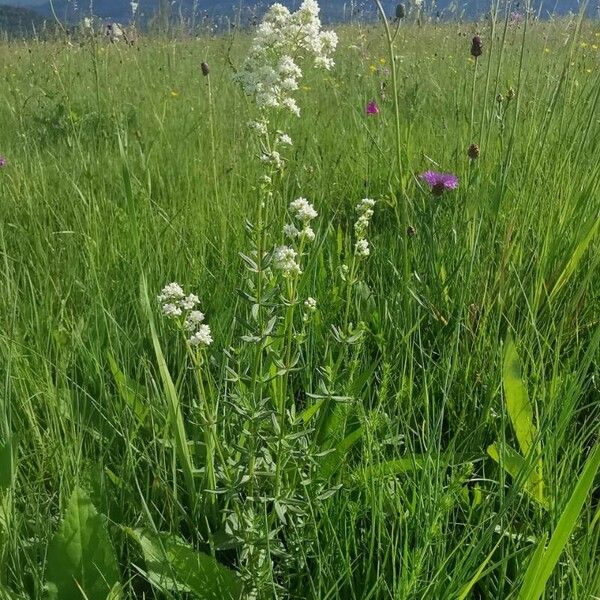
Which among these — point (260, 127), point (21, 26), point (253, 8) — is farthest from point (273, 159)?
point (21, 26)

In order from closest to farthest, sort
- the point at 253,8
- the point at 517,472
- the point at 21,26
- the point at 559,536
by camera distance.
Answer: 1. the point at 559,536
2. the point at 517,472
3. the point at 21,26
4. the point at 253,8

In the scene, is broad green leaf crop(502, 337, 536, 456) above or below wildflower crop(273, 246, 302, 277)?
below

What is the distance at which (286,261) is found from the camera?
0.82 metres

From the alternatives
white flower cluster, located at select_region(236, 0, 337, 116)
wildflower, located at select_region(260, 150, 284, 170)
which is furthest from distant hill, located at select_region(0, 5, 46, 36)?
wildflower, located at select_region(260, 150, 284, 170)

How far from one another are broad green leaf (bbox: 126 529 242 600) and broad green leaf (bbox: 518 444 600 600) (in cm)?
36

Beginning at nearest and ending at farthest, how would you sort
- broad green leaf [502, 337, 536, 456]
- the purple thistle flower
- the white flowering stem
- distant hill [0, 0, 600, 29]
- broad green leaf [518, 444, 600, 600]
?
1. broad green leaf [518, 444, 600, 600]
2. the white flowering stem
3. broad green leaf [502, 337, 536, 456]
4. the purple thistle flower
5. distant hill [0, 0, 600, 29]

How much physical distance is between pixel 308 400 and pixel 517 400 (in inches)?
13.0

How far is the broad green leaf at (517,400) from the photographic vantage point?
1.00 m

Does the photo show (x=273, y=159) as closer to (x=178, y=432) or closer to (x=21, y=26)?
(x=178, y=432)

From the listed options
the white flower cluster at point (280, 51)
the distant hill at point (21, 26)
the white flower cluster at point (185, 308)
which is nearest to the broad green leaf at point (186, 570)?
the white flower cluster at point (185, 308)

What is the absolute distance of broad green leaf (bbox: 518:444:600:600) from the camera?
62cm

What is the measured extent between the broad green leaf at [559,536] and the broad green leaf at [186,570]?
363 mm

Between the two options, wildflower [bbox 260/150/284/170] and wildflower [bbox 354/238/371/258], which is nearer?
wildflower [bbox 260/150/284/170]

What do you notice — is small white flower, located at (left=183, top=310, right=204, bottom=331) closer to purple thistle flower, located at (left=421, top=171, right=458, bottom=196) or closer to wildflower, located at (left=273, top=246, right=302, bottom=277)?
wildflower, located at (left=273, top=246, right=302, bottom=277)
